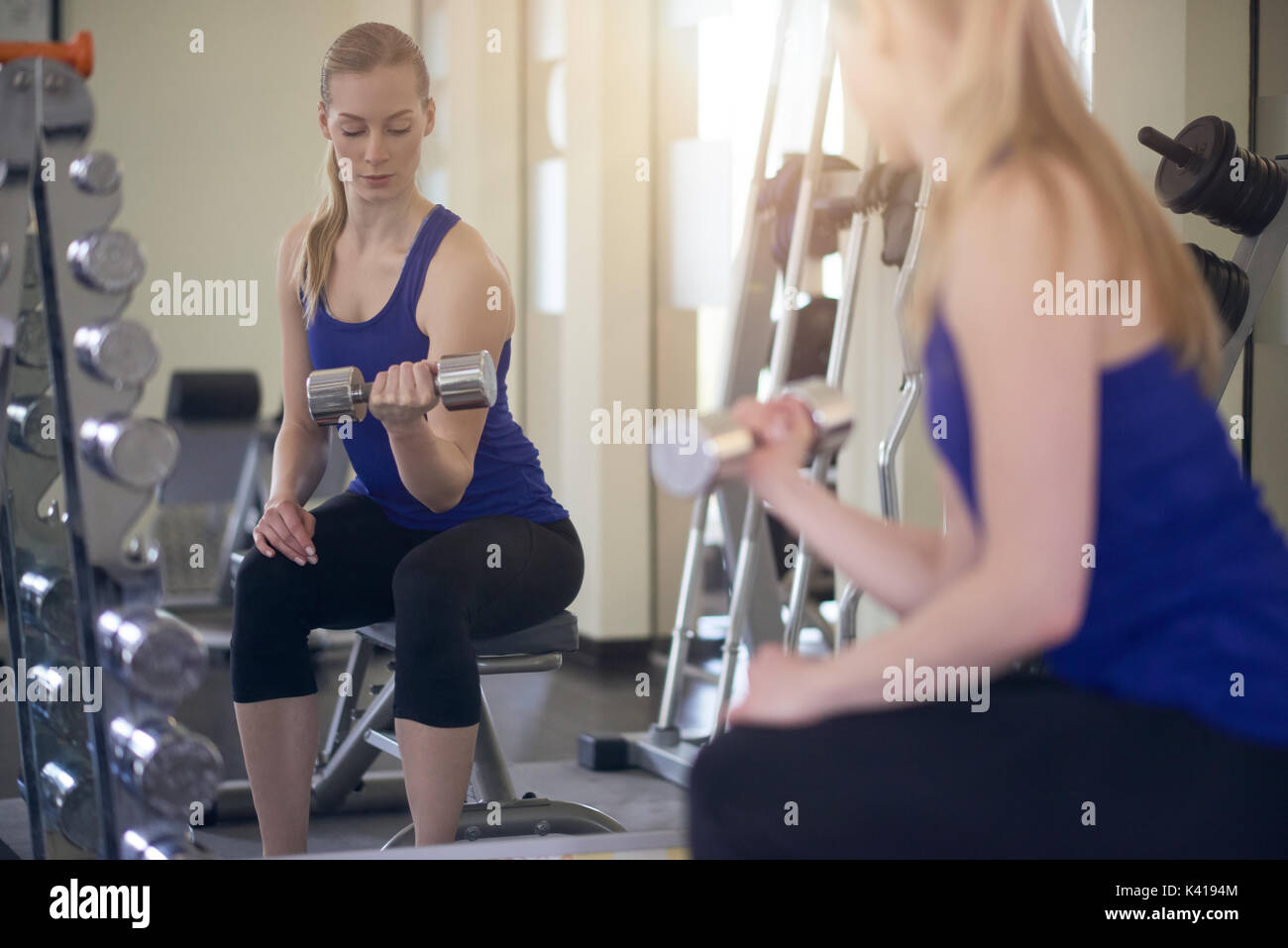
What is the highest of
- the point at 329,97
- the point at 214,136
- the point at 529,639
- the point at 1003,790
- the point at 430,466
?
the point at 214,136

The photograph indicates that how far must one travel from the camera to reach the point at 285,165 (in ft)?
16.3

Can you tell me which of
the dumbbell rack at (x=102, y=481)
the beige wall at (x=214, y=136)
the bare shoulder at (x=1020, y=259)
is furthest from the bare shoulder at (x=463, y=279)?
the beige wall at (x=214, y=136)

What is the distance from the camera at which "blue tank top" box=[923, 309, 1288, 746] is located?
0.86 m

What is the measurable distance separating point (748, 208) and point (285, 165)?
2.79m

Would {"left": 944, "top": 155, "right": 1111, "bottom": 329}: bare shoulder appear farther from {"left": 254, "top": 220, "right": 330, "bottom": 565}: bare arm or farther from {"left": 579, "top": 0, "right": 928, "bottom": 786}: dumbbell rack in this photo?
{"left": 579, "top": 0, "right": 928, "bottom": 786}: dumbbell rack

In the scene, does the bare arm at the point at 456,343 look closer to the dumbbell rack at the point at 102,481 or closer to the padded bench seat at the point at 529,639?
the padded bench seat at the point at 529,639

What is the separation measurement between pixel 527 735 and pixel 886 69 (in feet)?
7.48

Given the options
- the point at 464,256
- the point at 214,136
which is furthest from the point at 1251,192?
the point at 214,136

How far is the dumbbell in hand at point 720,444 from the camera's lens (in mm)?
876

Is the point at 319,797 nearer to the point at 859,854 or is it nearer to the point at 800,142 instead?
the point at 859,854

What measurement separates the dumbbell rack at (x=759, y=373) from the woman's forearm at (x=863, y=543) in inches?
55.8

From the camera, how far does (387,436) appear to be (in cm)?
173

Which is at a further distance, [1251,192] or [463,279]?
[1251,192]

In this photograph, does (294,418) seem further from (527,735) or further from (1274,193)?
(1274,193)
